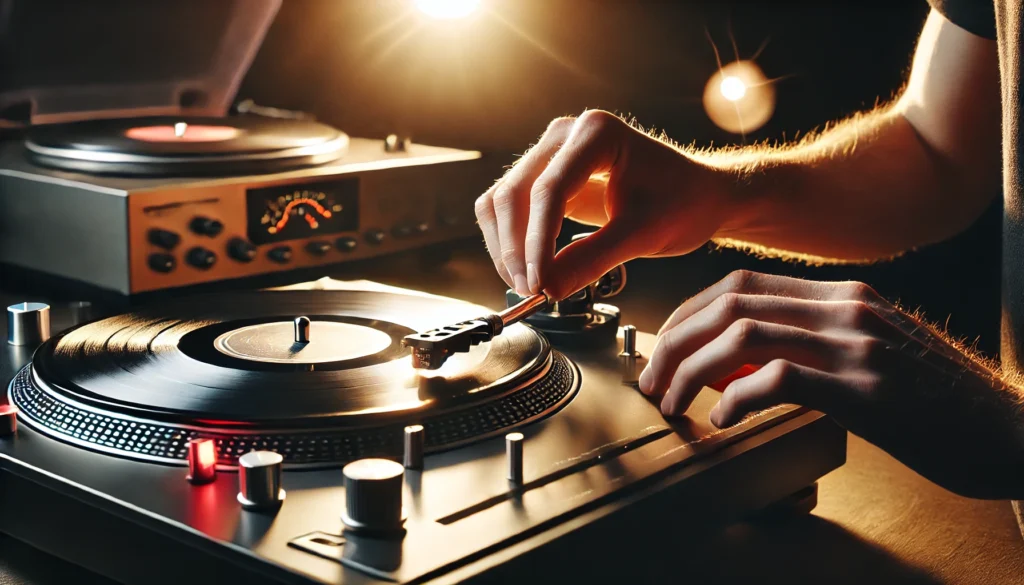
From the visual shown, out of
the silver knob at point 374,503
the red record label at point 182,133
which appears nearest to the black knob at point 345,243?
the red record label at point 182,133

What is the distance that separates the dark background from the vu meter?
0.54 meters

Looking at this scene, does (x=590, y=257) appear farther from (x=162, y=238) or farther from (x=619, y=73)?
(x=619, y=73)

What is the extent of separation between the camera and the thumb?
101 centimetres

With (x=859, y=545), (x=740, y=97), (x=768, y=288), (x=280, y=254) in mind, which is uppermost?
(x=740, y=97)

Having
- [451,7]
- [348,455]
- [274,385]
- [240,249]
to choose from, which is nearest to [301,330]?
[274,385]

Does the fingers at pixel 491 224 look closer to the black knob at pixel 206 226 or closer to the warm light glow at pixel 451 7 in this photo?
the black knob at pixel 206 226

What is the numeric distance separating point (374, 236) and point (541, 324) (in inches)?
26.1

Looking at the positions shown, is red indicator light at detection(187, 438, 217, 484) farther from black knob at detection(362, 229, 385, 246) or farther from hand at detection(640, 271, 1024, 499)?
black knob at detection(362, 229, 385, 246)

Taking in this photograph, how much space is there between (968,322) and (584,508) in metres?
1.23

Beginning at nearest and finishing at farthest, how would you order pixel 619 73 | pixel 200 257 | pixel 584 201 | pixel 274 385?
pixel 274 385
pixel 584 201
pixel 200 257
pixel 619 73

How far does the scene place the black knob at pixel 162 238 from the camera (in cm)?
147

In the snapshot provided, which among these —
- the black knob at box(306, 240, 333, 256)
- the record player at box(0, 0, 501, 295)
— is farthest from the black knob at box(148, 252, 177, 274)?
the black knob at box(306, 240, 333, 256)

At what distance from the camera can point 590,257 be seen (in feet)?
3.41

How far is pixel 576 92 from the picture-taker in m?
2.12
